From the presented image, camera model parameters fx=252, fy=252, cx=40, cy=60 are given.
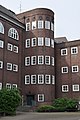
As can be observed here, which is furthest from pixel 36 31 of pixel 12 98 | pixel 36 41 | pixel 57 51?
pixel 12 98

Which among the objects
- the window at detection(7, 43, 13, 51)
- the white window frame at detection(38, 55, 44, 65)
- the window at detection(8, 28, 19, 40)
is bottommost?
the white window frame at detection(38, 55, 44, 65)

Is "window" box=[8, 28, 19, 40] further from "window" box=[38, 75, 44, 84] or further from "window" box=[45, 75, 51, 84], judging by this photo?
"window" box=[45, 75, 51, 84]

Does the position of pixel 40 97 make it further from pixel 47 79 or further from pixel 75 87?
pixel 75 87

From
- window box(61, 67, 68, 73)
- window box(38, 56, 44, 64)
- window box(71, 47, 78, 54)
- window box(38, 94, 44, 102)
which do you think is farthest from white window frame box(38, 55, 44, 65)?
window box(71, 47, 78, 54)

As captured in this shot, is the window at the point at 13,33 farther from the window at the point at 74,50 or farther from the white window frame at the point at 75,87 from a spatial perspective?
the white window frame at the point at 75,87

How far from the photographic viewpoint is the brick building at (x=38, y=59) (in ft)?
149

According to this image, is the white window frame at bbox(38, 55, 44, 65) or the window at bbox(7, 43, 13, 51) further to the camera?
the white window frame at bbox(38, 55, 44, 65)

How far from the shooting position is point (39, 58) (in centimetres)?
4659

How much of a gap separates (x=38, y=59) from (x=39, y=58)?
0.88 feet

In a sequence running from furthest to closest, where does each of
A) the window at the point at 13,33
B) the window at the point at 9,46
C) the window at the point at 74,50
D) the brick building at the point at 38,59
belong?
1. the window at the point at 74,50
2. the brick building at the point at 38,59
3. the window at the point at 13,33
4. the window at the point at 9,46

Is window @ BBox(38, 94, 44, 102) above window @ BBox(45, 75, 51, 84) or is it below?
Answer: below

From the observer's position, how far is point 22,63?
47906mm

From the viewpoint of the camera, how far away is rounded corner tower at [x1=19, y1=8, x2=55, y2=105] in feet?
150

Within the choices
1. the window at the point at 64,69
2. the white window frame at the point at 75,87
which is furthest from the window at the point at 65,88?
the window at the point at 64,69
